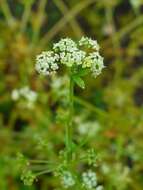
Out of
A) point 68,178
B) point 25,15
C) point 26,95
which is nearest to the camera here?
point 68,178

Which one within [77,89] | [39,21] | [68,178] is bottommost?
[68,178]

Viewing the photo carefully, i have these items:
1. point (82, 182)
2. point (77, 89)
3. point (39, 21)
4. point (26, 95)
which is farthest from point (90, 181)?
point (39, 21)

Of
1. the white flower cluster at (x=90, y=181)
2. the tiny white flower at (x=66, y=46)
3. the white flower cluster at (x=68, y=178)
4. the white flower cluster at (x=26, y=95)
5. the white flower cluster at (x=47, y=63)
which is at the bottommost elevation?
the white flower cluster at (x=68, y=178)

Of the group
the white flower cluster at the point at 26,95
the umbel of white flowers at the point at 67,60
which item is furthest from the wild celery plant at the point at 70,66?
the white flower cluster at the point at 26,95

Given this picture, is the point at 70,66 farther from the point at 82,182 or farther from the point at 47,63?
the point at 82,182

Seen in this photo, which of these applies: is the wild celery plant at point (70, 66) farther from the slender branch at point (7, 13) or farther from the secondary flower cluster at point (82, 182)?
the slender branch at point (7, 13)

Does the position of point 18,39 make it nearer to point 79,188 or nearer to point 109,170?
point 109,170

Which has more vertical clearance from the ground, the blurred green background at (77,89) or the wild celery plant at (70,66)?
the blurred green background at (77,89)

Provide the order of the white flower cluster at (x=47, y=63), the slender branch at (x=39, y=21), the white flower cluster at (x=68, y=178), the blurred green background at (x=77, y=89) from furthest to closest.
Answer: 1. the slender branch at (x=39, y=21)
2. the blurred green background at (x=77, y=89)
3. the white flower cluster at (x=68, y=178)
4. the white flower cluster at (x=47, y=63)
